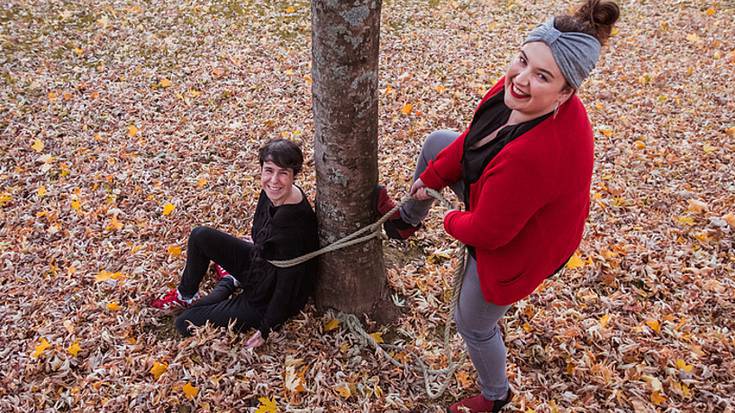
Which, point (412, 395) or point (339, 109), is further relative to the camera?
point (412, 395)

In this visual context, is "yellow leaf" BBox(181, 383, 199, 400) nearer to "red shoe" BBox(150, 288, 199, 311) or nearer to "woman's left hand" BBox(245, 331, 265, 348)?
"woman's left hand" BBox(245, 331, 265, 348)

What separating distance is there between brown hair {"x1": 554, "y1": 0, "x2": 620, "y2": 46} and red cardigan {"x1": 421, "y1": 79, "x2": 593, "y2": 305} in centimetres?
24

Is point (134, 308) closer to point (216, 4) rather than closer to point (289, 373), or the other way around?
point (289, 373)

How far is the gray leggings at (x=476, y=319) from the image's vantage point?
2242 millimetres

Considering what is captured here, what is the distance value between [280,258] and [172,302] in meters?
0.92

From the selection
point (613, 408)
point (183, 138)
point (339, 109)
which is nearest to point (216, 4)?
point (183, 138)

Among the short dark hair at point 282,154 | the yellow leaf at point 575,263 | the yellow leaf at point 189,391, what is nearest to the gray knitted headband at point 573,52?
the short dark hair at point 282,154

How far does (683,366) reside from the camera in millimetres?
2828

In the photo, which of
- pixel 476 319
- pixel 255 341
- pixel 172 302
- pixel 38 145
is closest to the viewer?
pixel 476 319

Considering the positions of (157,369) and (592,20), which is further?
(157,369)

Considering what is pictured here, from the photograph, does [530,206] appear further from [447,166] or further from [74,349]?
[74,349]

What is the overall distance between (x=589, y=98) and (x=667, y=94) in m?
0.82

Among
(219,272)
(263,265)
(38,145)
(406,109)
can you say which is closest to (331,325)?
(263,265)

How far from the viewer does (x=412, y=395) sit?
9.19 ft
